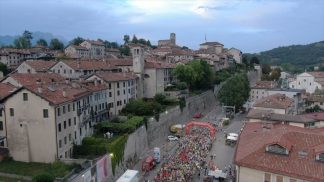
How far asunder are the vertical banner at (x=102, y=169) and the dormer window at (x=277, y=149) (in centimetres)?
1790

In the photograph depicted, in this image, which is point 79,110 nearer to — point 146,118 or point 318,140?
point 146,118

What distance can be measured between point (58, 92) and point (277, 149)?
25594 mm

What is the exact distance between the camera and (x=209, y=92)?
89.2m

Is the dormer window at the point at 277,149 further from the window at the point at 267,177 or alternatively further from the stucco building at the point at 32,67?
the stucco building at the point at 32,67

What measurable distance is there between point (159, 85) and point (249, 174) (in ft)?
153

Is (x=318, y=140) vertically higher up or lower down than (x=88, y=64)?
lower down

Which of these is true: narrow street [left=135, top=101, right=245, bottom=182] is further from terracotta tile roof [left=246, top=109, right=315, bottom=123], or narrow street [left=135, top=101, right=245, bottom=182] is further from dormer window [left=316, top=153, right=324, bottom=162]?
dormer window [left=316, top=153, right=324, bottom=162]

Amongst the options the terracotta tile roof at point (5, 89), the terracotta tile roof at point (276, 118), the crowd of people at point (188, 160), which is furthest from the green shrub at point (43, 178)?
the terracotta tile roof at point (276, 118)

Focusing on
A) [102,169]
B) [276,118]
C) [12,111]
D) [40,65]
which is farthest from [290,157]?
[40,65]

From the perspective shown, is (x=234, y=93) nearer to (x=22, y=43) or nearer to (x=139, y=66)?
(x=139, y=66)

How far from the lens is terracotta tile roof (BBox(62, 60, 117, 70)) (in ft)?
213

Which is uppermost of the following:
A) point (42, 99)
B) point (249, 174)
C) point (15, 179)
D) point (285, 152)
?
point (42, 99)

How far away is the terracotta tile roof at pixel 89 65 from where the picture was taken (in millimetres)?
64812

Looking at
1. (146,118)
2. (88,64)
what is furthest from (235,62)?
(146,118)
